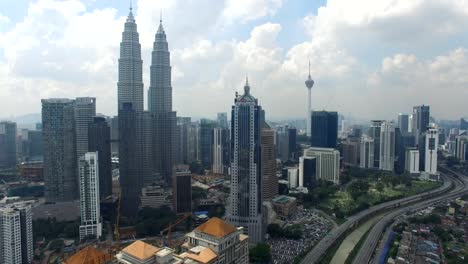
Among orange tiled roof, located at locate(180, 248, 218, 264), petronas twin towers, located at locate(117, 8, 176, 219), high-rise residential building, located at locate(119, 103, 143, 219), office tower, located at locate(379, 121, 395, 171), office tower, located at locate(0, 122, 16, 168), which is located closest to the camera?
orange tiled roof, located at locate(180, 248, 218, 264)

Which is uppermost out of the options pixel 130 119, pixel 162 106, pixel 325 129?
pixel 162 106

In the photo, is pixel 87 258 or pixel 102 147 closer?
pixel 87 258

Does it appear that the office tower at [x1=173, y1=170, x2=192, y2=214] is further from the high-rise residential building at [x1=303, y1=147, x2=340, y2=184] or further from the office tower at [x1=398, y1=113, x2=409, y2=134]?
the office tower at [x1=398, y1=113, x2=409, y2=134]

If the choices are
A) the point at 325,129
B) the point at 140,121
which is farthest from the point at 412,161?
the point at 140,121

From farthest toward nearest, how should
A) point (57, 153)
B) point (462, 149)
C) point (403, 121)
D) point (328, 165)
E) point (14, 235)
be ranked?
point (403, 121), point (462, 149), point (328, 165), point (57, 153), point (14, 235)

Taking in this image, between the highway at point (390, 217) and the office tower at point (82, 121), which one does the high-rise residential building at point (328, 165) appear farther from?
the office tower at point (82, 121)

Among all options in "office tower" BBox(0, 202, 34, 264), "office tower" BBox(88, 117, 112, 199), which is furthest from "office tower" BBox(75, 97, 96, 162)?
"office tower" BBox(0, 202, 34, 264)

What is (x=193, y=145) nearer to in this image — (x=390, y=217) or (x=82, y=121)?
(x=82, y=121)

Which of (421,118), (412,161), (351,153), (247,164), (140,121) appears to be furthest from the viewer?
(421,118)
